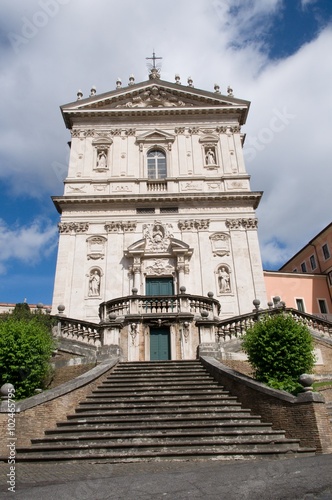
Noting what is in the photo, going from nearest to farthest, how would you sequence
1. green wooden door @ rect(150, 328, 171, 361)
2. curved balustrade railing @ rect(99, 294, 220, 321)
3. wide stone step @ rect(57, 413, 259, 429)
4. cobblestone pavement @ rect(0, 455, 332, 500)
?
cobblestone pavement @ rect(0, 455, 332, 500) < wide stone step @ rect(57, 413, 259, 429) < green wooden door @ rect(150, 328, 171, 361) < curved balustrade railing @ rect(99, 294, 220, 321)

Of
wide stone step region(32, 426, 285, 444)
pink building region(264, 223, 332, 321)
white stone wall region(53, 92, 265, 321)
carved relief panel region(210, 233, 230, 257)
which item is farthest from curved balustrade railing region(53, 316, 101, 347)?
pink building region(264, 223, 332, 321)

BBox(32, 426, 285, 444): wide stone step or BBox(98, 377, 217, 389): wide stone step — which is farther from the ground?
BBox(98, 377, 217, 389): wide stone step

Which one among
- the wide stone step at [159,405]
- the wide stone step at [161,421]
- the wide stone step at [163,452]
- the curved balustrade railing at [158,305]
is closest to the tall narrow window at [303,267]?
the curved balustrade railing at [158,305]

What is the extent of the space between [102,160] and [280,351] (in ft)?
69.7

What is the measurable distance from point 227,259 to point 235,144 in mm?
9997

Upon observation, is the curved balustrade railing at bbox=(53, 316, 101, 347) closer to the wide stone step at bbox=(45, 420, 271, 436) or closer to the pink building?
the wide stone step at bbox=(45, 420, 271, 436)

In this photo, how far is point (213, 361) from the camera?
13.9 metres

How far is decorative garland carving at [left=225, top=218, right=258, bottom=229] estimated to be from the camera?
2581cm

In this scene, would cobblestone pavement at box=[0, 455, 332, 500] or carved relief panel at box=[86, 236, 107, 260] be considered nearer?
cobblestone pavement at box=[0, 455, 332, 500]

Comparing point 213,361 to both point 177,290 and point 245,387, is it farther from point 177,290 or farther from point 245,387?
point 177,290

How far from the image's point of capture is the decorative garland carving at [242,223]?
25812mm

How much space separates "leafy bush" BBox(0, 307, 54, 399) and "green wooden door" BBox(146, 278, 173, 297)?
429 inches

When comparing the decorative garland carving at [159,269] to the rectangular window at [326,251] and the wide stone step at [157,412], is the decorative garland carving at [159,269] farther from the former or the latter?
the rectangular window at [326,251]

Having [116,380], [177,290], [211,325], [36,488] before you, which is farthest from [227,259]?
[36,488]
